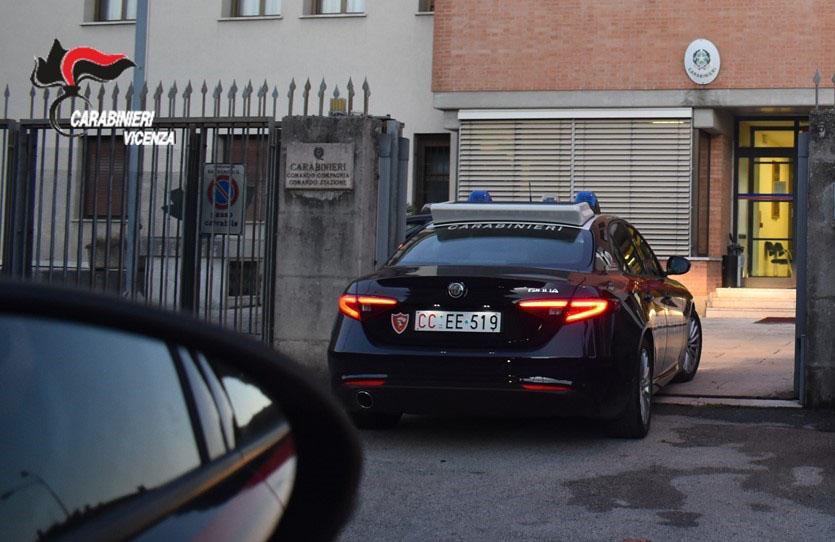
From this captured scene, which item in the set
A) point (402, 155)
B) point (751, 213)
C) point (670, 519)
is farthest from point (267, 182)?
point (751, 213)

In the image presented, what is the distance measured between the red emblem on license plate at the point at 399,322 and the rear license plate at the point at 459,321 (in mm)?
69

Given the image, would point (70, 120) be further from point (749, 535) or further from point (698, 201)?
point (698, 201)

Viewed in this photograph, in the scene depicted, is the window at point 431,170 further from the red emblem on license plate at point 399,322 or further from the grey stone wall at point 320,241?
the red emblem on license plate at point 399,322

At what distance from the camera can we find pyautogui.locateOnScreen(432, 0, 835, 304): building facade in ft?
70.1

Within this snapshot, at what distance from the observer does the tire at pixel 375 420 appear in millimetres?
8188

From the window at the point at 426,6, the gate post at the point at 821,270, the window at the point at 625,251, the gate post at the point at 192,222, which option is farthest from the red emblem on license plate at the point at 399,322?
the window at the point at 426,6

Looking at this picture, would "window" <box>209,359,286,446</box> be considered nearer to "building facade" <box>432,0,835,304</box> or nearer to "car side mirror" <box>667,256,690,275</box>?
"car side mirror" <box>667,256,690,275</box>

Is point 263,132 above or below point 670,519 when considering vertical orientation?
above

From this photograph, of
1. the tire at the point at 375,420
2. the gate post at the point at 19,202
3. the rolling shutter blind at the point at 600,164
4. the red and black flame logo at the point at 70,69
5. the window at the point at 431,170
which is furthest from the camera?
the window at the point at 431,170

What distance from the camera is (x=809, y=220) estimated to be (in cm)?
920

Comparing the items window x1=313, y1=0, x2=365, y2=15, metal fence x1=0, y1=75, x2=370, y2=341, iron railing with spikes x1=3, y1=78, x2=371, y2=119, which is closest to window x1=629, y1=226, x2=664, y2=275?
iron railing with spikes x1=3, y1=78, x2=371, y2=119

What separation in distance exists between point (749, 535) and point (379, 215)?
20.1 feet

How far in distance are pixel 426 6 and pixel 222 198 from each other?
14165 millimetres

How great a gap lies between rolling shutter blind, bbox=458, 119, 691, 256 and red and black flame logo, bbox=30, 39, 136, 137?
7.35m
